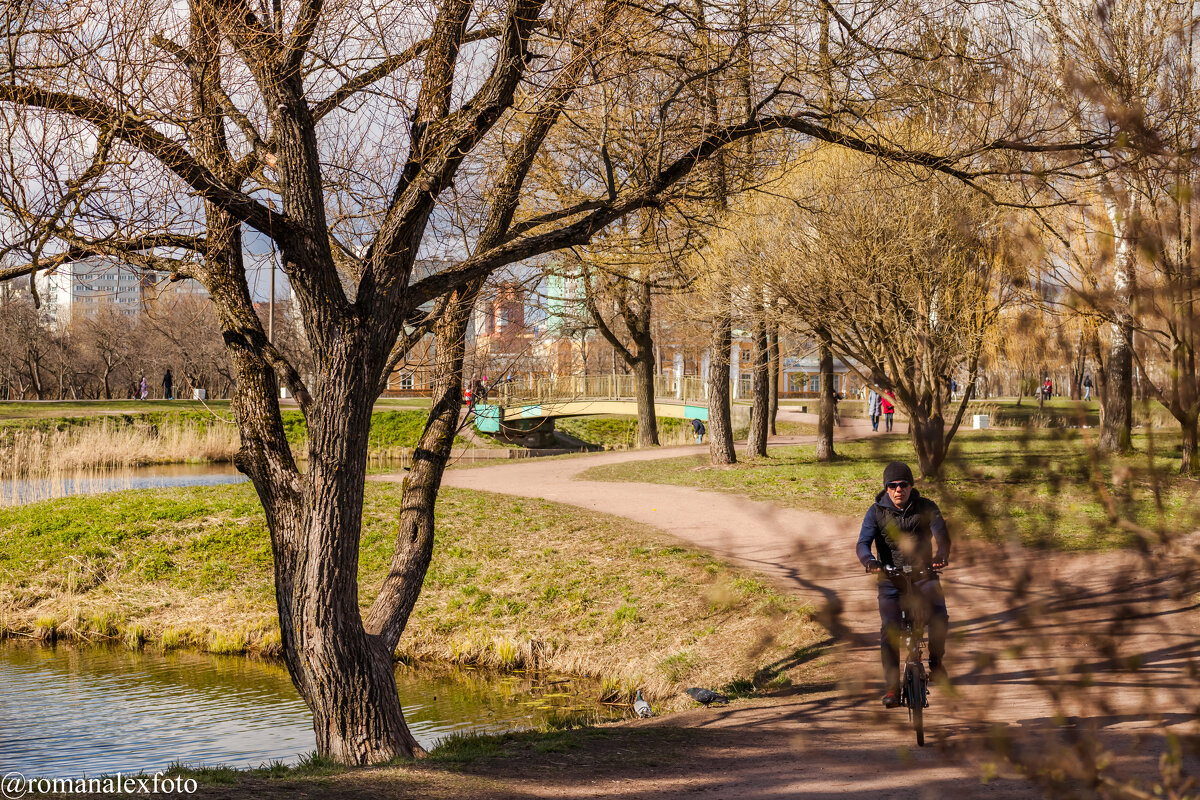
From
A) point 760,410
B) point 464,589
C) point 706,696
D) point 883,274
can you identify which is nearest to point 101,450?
point 760,410

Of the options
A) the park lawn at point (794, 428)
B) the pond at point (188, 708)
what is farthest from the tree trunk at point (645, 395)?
the pond at point (188, 708)

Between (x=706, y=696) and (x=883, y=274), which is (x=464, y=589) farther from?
(x=883, y=274)

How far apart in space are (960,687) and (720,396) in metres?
19.8

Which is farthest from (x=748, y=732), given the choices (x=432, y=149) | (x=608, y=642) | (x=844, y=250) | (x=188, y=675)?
(x=844, y=250)

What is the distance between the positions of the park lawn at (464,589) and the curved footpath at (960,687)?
0.94 metres

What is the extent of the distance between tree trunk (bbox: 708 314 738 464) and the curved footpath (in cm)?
509

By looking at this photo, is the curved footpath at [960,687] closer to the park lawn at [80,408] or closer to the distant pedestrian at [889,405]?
the distant pedestrian at [889,405]

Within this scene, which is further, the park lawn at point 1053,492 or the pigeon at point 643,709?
the pigeon at point 643,709

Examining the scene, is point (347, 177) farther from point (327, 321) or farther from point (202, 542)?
point (202, 542)

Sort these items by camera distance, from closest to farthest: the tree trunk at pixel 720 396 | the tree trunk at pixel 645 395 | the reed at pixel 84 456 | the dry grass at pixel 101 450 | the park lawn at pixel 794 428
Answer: the tree trunk at pixel 720 396 → the reed at pixel 84 456 → the dry grass at pixel 101 450 → the tree trunk at pixel 645 395 → the park lawn at pixel 794 428

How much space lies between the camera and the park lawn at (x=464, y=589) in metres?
10.6

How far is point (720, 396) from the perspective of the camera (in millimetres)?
21969

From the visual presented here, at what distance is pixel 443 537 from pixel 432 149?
907cm

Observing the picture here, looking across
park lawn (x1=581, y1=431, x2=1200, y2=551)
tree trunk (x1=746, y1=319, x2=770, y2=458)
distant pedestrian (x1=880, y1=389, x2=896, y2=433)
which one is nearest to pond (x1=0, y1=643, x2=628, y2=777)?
distant pedestrian (x1=880, y1=389, x2=896, y2=433)
